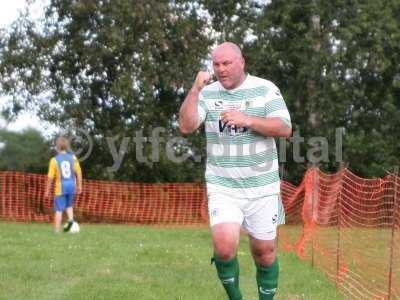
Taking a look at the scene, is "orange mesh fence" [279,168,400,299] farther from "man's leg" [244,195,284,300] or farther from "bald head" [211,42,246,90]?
"bald head" [211,42,246,90]

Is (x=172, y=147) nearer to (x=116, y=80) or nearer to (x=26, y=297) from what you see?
(x=116, y=80)

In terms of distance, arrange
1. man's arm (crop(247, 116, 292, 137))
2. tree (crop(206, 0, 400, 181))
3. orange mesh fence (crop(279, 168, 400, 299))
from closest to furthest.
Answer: man's arm (crop(247, 116, 292, 137)) → orange mesh fence (crop(279, 168, 400, 299)) → tree (crop(206, 0, 400, 181))

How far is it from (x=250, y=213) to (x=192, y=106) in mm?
792

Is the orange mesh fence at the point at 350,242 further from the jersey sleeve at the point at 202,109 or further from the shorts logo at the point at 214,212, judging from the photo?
the jersey sleeve at the point at 202,109

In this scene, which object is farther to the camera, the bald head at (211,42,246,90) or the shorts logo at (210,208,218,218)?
the shorts logo at (210,208,218,218)

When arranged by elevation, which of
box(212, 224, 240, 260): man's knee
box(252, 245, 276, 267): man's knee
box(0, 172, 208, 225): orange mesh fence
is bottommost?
box(0, 172, 208, 225): orange mesh fence

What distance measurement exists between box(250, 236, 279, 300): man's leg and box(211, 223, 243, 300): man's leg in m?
0.16

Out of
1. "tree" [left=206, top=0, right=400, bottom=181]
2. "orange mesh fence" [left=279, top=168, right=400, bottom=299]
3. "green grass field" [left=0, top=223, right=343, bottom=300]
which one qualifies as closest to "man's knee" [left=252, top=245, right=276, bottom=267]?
"green grass field" [left=0, top=223, right=343, bottom=300]

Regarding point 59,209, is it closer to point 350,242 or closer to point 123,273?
point 350,242

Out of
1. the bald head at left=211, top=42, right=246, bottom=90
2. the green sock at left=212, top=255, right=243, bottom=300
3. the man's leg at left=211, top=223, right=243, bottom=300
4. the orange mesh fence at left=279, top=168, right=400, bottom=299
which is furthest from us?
the orange mesh fence at left=279, top=168, right=400, bottom=299

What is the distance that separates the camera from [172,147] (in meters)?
23.8

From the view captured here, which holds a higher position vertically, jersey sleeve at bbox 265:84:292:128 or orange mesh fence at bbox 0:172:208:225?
jersey sleeve at bbox 265:84:292:128

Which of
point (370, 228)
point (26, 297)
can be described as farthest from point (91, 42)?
point (26, 297)

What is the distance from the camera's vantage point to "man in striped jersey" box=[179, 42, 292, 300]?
5121mm
